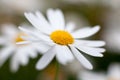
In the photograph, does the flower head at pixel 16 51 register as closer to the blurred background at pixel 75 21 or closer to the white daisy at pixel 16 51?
the white daisy at pixel 16 51

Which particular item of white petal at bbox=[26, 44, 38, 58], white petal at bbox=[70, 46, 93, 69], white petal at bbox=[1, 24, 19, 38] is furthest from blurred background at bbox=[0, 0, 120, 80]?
white petal at bbox=[70, 46, 93, 69]

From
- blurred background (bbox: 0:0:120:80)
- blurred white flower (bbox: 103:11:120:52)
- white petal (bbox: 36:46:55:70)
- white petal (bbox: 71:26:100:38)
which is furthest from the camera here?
blurred white flower (bbox: 103:11:120:52)

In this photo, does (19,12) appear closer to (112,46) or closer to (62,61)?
(112,46)

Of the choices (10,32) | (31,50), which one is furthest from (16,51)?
(10,32)

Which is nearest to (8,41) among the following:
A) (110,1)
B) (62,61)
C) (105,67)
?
(105,67)

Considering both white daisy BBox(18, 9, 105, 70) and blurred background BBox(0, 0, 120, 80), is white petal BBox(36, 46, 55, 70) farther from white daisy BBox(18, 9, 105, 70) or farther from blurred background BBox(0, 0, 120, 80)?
blurred background BBox(0, 0, 120, 80)

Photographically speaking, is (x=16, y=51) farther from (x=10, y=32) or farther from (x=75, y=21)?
(x=75, y=21)

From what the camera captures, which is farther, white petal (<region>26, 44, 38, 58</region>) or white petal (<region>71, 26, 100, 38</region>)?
white petal (<region>26, 44, 38, 58</region>)

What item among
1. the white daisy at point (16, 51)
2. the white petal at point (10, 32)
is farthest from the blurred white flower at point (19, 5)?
the white daisy at point (16, 51)
